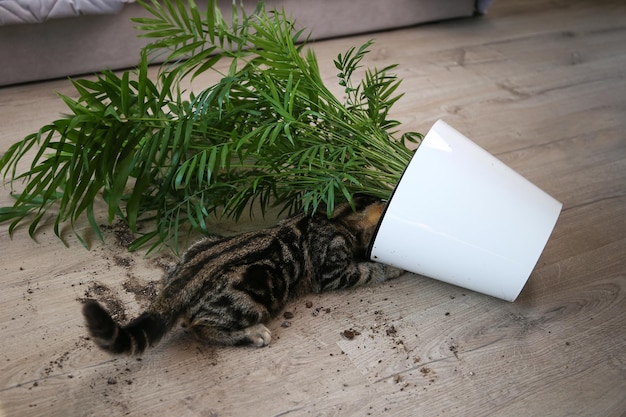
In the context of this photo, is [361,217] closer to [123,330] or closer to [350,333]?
[350,333]

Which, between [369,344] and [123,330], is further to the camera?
[369,344]

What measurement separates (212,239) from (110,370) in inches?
16.5

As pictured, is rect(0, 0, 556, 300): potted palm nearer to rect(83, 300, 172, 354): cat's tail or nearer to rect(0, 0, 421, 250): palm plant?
rect(0, 0, 421, 250): palm plant

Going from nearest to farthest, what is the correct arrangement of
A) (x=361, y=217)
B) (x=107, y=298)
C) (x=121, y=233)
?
(x=107, y=298) → (x=361, y=217) → (x=121, y=233)

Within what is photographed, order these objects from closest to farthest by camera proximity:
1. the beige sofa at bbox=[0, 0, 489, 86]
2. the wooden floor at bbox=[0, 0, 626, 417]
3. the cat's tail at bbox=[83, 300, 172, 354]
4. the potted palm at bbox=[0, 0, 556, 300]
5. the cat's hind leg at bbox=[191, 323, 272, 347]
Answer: the cat's tail at bbox=[83, 300, 172, 354] → the wooden floor at bbox=[0, 0, 626, 417] → the cat's hind leg at bbox=[191, 323, 272, 347] → the potted palm at bbox=[0, 0, 556, 300] → the beige sofa at bbox=[0, 0, 489, 86]

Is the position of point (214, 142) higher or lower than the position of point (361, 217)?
higher

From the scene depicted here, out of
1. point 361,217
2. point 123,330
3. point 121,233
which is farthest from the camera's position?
point 121,233

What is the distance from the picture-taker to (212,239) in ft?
5.85

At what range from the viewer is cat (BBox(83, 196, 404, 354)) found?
1520 millimetres

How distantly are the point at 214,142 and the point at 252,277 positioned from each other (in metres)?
0.44

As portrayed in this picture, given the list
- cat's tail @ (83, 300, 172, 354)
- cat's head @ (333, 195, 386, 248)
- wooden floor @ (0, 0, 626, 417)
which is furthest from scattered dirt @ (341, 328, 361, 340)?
cat's tail @ (83, 300, 172, 354)

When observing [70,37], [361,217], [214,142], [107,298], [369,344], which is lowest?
[369,344]

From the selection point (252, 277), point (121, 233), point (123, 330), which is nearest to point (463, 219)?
point (252, 277)

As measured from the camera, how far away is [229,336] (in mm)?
1594
